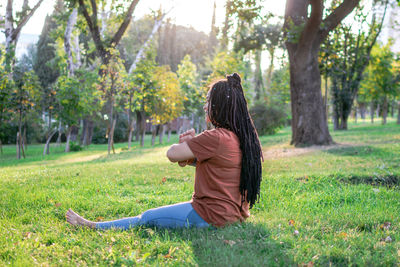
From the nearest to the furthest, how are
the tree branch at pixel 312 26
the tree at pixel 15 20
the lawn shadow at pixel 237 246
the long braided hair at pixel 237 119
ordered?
the lawn shadow at pixel 237 246 < the long braided hair at pixel 237 119 < the tree branch at pixel 312 26 < the tree at pixel 15 20

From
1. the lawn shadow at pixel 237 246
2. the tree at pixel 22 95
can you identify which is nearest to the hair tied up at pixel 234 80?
the lawn shadow at pixel 237 246

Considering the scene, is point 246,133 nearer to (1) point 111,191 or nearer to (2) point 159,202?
(2) point 159,202

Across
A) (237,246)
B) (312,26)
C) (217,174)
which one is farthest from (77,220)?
(312,26)

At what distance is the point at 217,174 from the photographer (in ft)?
10.6

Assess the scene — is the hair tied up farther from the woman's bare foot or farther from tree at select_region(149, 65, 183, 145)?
tree at select_region(149, 65, 183, 145)

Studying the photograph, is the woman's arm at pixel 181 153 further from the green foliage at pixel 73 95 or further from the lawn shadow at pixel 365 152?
the green foliage at pixel 73 95

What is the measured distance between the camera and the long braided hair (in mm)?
3260

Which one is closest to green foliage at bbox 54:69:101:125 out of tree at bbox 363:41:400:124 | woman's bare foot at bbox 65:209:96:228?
woman's bare foot at bbox 65:209:96:228

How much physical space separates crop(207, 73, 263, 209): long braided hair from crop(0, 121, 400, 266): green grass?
514mm

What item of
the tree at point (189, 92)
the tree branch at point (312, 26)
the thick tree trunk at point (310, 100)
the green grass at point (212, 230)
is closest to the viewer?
the green grass at point (212, 230)

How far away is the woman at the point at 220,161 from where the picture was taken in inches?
125

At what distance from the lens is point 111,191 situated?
5688mm

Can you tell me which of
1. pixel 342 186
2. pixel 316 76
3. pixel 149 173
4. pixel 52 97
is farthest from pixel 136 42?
pixel 342 186

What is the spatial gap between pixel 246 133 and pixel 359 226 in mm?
1720
